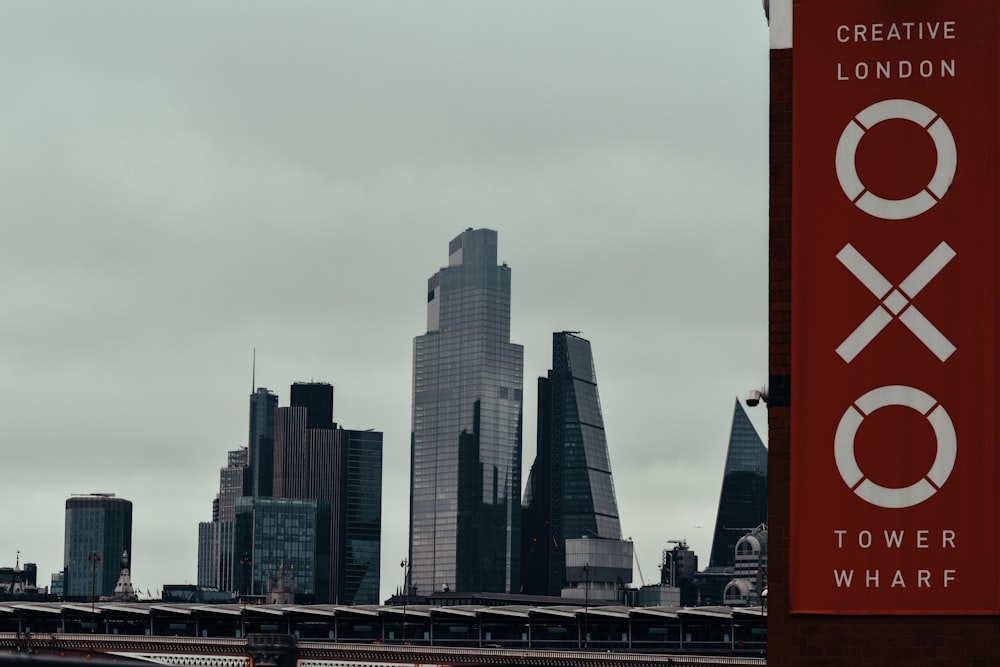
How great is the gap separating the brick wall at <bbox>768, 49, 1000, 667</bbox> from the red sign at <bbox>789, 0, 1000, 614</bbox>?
0.27 metres

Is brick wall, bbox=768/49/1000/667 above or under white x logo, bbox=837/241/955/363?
under

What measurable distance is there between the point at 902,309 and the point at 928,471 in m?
3.43

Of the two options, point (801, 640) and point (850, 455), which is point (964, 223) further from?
point (801, 640)

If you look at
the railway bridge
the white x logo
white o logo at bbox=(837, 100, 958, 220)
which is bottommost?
the railway bridge

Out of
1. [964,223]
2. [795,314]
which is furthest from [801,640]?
[964,223]

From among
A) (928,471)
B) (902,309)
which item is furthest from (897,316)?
(928,471)

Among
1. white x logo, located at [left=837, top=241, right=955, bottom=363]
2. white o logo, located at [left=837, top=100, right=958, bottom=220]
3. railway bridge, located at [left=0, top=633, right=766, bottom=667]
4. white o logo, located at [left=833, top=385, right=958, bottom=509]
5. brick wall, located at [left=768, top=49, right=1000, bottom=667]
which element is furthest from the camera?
railway bridge, located at [left=0, top=633, right=766, bottom=667]

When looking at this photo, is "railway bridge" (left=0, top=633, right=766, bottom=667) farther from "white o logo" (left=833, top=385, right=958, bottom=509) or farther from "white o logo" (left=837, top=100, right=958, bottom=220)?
"white o logo" (left=837, top=100, right=958, bottom=220)

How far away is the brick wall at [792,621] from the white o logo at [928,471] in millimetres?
1225

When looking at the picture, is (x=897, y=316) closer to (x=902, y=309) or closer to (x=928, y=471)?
(x=902, y=309)

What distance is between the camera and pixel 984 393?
35.3 metres

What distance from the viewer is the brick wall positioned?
1389 inches

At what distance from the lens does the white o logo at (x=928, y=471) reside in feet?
115

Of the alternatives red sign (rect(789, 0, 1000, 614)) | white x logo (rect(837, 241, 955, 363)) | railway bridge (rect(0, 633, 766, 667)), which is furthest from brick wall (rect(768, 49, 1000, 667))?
railway bridge (rect(0, 633, 766, 667))
